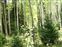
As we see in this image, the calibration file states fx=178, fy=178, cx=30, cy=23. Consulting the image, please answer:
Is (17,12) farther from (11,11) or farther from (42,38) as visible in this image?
(42,38)

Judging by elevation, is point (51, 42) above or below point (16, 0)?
below

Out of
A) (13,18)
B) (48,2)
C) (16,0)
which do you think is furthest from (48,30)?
(48,2)

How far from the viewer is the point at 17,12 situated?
1972 centimetres

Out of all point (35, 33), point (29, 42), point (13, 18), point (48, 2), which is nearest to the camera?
point (29, 42)

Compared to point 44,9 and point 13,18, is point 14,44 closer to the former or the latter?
point 13,18

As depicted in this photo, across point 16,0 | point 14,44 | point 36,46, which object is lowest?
point 36,46

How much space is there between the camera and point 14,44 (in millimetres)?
7418

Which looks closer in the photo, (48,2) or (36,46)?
(36,46)

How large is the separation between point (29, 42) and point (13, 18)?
11.3 m

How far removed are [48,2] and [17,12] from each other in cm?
519

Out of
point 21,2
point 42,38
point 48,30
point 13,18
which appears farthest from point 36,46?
point 21,2

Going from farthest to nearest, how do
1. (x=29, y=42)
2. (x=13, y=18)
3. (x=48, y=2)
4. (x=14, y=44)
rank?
1. (x=48, y=2)
2. (x=13, y=18)
3. (x=29, y=42)
4. (x=14, y=44)

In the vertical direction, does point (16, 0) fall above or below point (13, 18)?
above

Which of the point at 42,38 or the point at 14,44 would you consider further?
the point at 42,38
